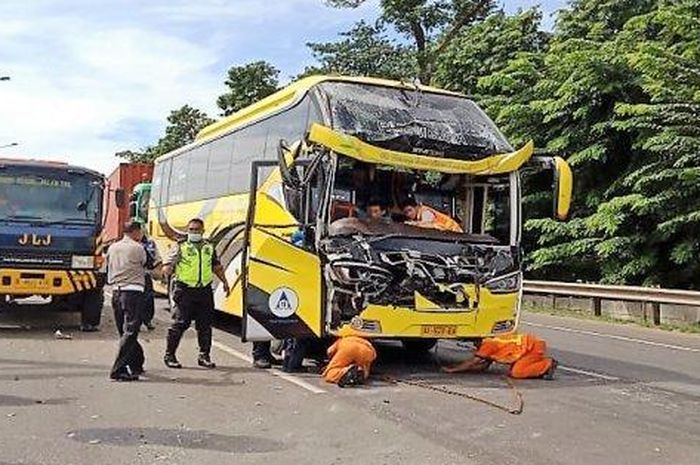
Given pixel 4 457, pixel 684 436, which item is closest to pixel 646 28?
pixel 684 436

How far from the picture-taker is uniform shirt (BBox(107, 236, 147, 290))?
35.3ft

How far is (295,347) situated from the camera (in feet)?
37.0

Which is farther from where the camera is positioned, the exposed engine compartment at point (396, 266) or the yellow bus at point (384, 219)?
the yellow bus at point (384, 219)

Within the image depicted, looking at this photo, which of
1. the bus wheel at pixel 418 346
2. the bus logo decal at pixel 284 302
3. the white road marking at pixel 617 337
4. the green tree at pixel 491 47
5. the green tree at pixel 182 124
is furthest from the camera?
the green tree at pixel 182 124

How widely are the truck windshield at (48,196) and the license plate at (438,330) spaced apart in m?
6.67

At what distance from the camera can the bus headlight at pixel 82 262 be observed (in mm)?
14922

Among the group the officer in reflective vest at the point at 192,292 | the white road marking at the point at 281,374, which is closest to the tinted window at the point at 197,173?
the white road marking at the point at 281,374

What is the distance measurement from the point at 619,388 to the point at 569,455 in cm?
347

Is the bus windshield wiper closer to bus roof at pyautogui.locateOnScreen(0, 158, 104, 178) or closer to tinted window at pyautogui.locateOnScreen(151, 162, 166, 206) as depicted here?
bus roof at pyautogui.locateOnScreen(0, 158, 104, 178)

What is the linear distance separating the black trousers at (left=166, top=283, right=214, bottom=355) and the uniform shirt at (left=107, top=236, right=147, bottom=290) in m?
0.59

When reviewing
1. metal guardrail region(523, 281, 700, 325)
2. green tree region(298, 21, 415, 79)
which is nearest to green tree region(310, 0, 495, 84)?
green tree region(298, 21, 415, 79)

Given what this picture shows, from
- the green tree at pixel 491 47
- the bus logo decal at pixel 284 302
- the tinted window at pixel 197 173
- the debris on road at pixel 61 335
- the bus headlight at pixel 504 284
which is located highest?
the green tree at pixel 491 47

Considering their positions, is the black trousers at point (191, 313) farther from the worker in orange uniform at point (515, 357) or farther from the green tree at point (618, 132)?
the green tree at point (618, 132)

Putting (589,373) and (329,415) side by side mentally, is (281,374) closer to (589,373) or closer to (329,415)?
(329,415)
